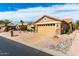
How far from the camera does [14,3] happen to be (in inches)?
258

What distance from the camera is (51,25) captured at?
6.75 m

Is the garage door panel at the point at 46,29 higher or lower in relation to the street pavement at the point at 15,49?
higher

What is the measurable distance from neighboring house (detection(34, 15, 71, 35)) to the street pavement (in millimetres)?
540

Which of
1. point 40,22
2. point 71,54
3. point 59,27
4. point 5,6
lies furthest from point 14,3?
point 71,54

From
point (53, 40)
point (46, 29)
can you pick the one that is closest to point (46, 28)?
point (46, 29)

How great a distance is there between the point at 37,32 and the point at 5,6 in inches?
40.5

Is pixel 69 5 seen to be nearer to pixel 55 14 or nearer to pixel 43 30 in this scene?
pixel 55 14

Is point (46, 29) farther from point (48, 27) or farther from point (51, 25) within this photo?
point (51, 25)

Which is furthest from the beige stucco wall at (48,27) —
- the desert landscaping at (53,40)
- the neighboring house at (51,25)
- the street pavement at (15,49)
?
the street pavement at (15,49)

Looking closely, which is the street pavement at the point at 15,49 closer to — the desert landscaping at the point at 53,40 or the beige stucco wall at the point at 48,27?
the desert landscaping at the point at 53,40

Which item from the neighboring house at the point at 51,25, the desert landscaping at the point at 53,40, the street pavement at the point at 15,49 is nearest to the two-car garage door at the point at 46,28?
the neighboring house at the point at 51,25

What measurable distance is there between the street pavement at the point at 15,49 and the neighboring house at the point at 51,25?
1.77 feet

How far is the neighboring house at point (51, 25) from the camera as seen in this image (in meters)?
6.72

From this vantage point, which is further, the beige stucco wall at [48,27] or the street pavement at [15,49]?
the beige stucco wall at [48,27]
